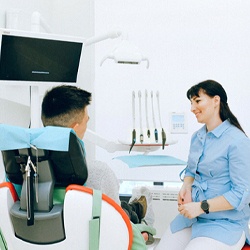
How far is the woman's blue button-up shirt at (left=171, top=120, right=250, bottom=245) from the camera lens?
70.4 inches

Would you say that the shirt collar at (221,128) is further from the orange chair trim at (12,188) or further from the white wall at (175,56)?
the white wall at (175,56)

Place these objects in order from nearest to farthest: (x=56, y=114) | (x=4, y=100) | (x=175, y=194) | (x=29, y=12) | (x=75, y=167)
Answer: (x=75, y=167) → (x=56, y=114) → (x=4, y=100) → (x=29, y=12) → (x=175, y=194)

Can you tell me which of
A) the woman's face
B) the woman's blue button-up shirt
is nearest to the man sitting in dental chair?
the woman's blue button-up shirt

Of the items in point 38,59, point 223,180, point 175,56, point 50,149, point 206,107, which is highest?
point 175,56

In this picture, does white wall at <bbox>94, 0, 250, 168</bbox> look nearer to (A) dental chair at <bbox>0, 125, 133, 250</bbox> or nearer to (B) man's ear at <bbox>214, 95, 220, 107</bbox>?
(B) man's ear at <bbox>214, 95, 220, 107</bbox>

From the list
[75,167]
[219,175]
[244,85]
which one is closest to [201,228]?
[219,175]

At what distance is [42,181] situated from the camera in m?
1.34

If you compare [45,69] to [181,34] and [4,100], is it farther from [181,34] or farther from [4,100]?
[181,34]

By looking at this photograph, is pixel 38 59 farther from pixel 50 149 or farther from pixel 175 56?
pixel 175 56

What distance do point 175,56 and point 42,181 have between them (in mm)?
2046

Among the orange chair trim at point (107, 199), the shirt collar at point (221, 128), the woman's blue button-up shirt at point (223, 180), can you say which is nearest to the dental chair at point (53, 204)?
the orange chair trim at point (107, 199)

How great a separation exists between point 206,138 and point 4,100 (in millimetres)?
1116

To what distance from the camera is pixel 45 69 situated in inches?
78.3

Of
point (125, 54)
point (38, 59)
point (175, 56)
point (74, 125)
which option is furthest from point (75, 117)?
point (175, 56)
